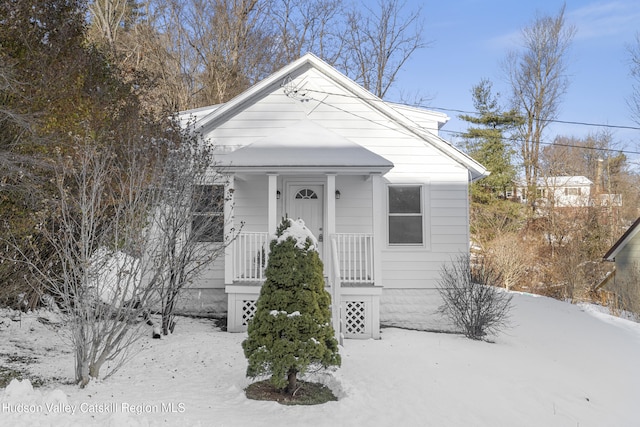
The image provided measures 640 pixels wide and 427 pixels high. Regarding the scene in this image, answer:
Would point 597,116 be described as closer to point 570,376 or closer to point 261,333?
point 570,376

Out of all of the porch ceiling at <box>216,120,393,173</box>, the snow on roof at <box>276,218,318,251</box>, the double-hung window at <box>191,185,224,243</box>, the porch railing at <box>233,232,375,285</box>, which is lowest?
the porch railing at <box>233,232,375,285</box>

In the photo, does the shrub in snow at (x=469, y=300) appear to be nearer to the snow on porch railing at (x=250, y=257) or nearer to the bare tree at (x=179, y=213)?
the snow on porch railing at (x=250, y=257)

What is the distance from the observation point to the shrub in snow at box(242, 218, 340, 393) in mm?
5133

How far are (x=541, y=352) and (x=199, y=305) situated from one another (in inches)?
281

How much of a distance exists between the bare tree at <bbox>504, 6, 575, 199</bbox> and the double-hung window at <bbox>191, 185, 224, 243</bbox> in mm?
19959

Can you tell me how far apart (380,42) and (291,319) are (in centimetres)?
2043

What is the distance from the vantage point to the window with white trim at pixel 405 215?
1034 cm

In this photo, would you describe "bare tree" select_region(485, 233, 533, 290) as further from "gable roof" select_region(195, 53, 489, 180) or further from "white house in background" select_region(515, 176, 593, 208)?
"gable roof" select_region(195, 53, 489, 180)

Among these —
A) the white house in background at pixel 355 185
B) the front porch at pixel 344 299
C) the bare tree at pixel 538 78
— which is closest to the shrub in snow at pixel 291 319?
the front porch at pixel 344 299

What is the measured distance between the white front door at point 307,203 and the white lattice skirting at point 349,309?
2142mm

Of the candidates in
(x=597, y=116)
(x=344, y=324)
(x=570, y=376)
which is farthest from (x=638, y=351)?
(x=597, y=116)

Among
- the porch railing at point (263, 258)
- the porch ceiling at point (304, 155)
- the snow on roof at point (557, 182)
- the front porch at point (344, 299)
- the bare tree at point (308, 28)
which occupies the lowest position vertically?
the front porch at point (344, 299)

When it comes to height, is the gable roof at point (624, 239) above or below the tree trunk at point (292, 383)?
above

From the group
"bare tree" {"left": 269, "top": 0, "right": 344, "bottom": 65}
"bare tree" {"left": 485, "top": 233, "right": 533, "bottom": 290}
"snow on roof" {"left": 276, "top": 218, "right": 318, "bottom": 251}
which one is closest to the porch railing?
"snow on roof" {"left": 276, "top": 218, "right": 318, "bottom": 251}
